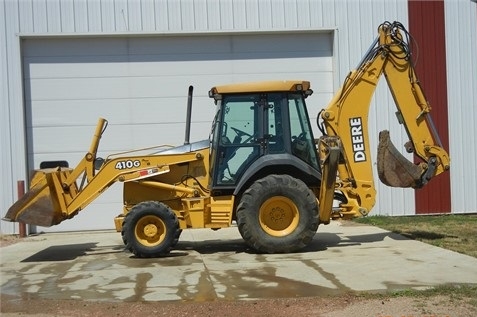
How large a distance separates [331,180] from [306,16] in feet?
20.5

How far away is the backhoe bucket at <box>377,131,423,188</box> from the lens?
35.3 feet

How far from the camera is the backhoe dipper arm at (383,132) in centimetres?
1063

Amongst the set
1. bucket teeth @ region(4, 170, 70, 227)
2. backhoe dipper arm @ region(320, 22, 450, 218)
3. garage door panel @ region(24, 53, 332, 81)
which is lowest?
bucket teeth @ region(4, 170, 70, 227)

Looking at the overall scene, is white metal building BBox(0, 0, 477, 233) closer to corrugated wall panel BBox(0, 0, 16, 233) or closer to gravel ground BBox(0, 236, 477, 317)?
corrugated wall panel BBox(0, 0, 16, 233)

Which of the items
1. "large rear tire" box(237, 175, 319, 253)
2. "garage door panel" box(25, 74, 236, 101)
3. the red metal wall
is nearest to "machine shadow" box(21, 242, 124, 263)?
"large rear tire" box(237, 175, 319, 253)

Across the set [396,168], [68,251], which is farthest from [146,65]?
[396,168]

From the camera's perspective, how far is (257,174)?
10055 mm

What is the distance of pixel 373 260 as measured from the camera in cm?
920

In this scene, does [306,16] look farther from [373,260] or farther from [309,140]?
[373,260]

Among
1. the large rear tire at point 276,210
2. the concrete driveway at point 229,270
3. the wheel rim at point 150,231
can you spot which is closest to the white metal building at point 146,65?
the concrete driveway at point 229,270

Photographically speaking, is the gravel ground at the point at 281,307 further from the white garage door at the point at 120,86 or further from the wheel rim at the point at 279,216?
the white garage door at the point at 120,86

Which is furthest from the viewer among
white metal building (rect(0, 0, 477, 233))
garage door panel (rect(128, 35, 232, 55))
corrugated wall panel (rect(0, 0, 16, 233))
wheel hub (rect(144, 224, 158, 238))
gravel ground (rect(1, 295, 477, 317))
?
garage door panel (rect(128, 35, 232, 55))

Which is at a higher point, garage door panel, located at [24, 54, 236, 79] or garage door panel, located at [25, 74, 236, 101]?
garage door panel, located at [24, 54, 236, 79]

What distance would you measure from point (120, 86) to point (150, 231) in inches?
225
